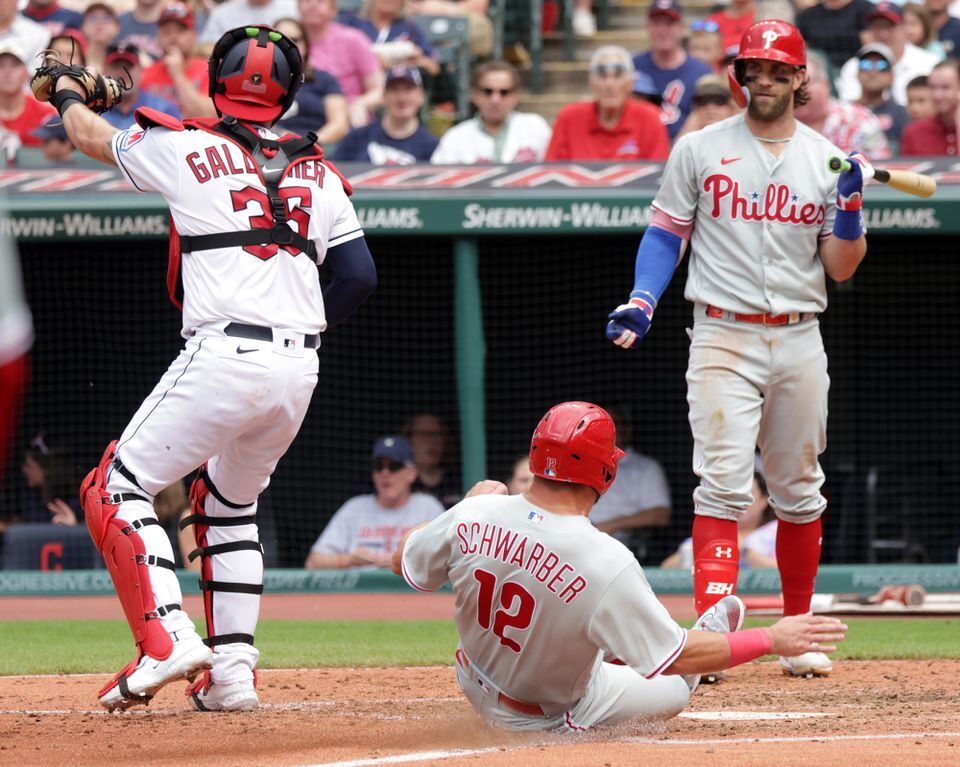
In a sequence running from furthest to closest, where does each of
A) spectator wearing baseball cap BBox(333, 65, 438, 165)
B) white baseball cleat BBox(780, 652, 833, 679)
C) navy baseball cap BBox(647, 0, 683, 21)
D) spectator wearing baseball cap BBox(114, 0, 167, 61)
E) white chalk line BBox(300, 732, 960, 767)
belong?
spectator wearing baseball cap BBox(114, 0, 167, 61) → navy baseball cap BBox(647, 0, 683, 21) → spectator wearing baseball cap BBox(333, 65, 438, 165) → white baseball cleat BBox(780, 652, 833, 679) → white chalk line BBox(300, 732, 960, 767)

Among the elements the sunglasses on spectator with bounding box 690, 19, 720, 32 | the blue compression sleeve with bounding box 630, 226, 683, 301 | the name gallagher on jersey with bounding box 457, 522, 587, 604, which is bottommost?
the name gallagher on jersey with bounding box 457, 522, 587, 604

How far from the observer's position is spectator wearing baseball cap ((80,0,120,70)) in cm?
1016

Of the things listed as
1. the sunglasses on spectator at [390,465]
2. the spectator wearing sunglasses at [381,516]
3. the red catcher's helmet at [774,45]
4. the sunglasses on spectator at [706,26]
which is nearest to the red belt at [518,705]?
the red catcher's helmet at [774,45]

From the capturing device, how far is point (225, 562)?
4.42m

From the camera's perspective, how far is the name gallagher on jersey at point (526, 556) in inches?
141

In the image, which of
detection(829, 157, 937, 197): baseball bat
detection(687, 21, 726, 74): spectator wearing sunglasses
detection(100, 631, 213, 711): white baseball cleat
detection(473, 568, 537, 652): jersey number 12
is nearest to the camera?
detection(473, 568, 537, 652): jersey number 12

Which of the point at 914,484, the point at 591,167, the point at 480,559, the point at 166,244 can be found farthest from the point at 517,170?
the point at 480,559

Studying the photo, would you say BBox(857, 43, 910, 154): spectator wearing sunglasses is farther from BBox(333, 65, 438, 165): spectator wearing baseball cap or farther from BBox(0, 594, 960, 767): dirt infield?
BBox(0, 594, 960, 767): dirt infield

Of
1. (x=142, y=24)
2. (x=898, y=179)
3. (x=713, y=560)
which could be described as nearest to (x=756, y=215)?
(x=898, y=179)

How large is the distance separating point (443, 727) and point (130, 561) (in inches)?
36.5

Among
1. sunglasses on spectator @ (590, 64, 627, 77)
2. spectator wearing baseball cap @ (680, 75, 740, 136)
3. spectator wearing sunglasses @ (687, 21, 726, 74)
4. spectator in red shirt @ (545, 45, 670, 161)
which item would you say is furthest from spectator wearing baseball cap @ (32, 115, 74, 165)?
spectator wearing sunglasses @ (687, 21, 726, 74)

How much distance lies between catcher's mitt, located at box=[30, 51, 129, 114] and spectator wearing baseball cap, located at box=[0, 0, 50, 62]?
20.1ft

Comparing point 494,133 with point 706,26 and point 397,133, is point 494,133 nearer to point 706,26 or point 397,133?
point 397,133

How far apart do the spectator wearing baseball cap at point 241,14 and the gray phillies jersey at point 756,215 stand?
5.62m
